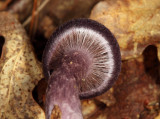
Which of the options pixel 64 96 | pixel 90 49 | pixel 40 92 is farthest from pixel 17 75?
pixel 90 49

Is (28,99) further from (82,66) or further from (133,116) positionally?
(133,116)

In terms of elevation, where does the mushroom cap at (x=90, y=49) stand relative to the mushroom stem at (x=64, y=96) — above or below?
above

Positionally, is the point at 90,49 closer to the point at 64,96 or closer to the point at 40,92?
the point at 64,96

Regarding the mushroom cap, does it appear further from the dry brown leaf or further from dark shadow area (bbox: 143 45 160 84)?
dark shadow area (bbox: 143 45 160 84)

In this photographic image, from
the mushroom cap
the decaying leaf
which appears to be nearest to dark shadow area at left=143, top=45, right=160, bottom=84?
the decaying leaf

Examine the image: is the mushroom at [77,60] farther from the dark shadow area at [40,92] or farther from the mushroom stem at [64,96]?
the dark shadow area at [40,92]

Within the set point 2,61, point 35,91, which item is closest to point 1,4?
point 2,61

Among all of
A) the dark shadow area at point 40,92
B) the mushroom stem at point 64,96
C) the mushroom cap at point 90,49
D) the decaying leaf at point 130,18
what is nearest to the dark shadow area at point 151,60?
the decaying leaf at point 130,18
